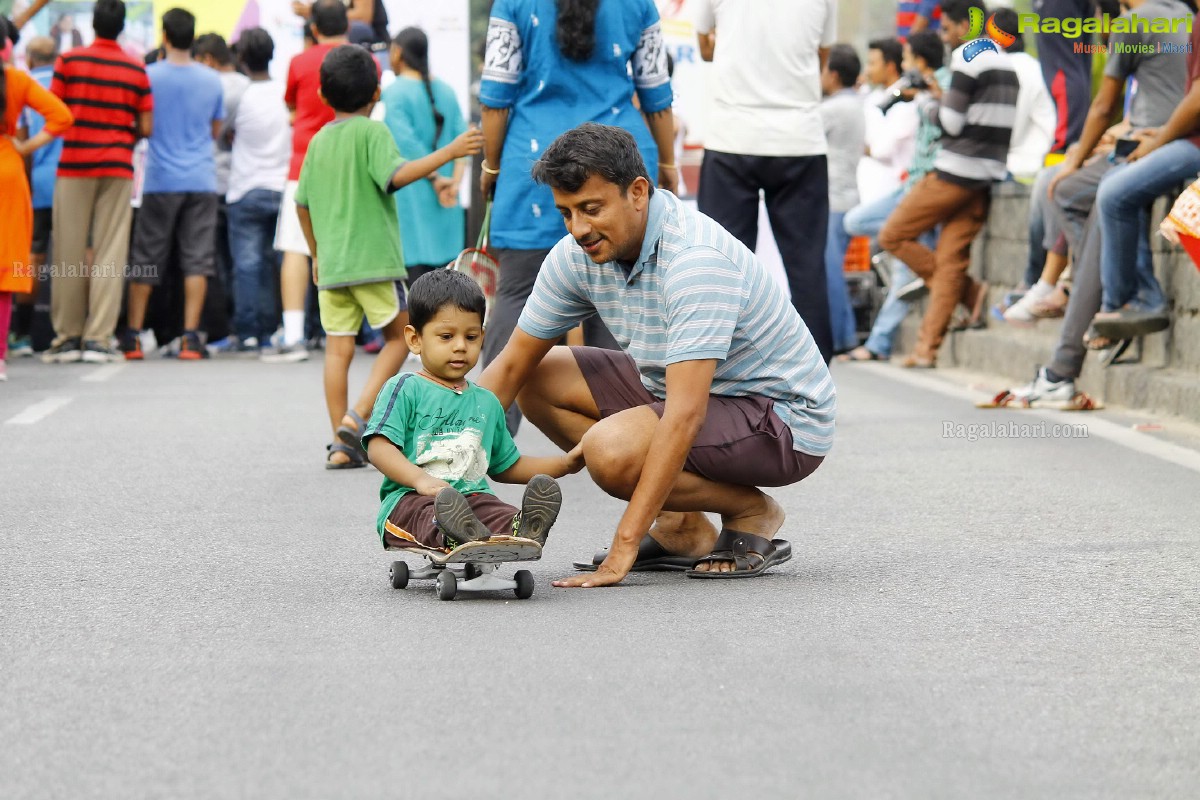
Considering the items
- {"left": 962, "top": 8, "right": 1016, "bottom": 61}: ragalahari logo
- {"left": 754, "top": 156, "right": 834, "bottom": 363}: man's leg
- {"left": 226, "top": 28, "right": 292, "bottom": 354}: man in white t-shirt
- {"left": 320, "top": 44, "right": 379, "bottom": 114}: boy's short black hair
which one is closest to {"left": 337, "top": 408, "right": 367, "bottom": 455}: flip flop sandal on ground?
{"left": 320, "top": 44, "right": 379, "bottom": 114}: boy's short black hair

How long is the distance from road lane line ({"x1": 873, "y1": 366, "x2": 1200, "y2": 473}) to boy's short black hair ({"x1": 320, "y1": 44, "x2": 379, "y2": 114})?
354 centimetres

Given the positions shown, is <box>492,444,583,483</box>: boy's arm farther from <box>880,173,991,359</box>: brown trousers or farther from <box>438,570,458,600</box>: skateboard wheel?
<box>880,173,991,359</box>: brown trousers

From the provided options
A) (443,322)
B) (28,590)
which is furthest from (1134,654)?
(28,590)

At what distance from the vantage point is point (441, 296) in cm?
487

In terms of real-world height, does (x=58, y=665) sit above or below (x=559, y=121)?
below

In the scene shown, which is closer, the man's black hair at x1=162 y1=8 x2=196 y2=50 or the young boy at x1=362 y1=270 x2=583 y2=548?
the young boy at x1=362 y1=270 x2=583 y2=548

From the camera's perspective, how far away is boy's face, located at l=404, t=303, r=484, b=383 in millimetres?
4875

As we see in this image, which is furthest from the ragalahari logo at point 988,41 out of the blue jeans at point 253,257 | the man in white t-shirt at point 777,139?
the blue jeans at point 253,257

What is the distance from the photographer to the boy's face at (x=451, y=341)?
4.88m

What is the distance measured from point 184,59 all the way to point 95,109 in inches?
39.1

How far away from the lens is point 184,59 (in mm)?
13484

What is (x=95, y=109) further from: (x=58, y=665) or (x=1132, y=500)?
(x=58, y=665)

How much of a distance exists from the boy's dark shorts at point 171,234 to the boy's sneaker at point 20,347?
1.01 meters

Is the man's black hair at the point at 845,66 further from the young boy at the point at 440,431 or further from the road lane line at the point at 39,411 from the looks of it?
the young boy at the point at 440,431
